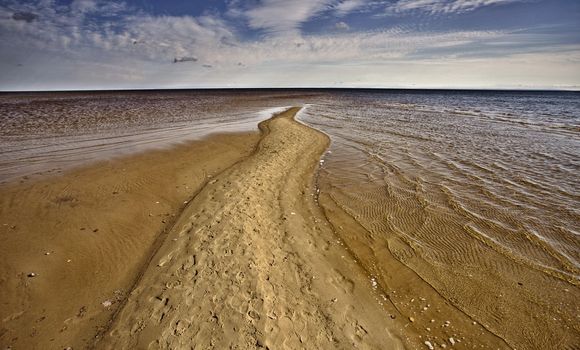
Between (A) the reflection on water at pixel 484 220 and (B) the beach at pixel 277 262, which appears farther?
(A) the reflection on water at pixel 484 220

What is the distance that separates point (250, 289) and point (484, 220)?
6716 millimetres

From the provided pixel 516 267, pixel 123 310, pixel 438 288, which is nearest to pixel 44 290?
pixel 123 310

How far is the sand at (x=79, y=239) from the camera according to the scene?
4.70 metres

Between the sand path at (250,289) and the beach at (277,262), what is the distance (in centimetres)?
3

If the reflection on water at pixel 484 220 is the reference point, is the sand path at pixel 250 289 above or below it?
above

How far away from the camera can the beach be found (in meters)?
4.50

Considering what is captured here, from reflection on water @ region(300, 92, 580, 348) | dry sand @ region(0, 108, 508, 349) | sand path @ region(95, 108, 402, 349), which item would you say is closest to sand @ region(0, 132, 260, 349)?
dry sand @ region(0, 108, 508, 349)

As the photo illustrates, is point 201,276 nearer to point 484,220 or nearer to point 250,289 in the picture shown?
point 250,289

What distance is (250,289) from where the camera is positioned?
512 centimetres

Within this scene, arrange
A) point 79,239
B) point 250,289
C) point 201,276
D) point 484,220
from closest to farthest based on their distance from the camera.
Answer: point 250,289 → point 201,276 → point 79,239 → point 484,220

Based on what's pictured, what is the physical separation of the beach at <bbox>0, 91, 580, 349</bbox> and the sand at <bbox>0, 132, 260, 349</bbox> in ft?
0.11

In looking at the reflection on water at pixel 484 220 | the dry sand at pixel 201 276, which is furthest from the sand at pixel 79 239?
the reflection on water at pixel 484 220

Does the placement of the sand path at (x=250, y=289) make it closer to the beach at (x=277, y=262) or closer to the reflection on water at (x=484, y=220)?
the beach at (x=277, y=262)

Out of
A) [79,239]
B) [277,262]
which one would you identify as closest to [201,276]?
[277,262]
